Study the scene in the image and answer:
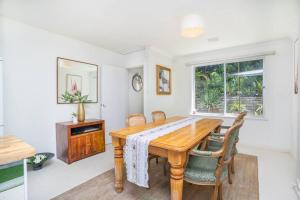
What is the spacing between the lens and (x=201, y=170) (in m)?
1.54

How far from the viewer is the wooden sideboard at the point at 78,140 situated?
2709 millimetres

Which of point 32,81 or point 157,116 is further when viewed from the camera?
point 157,116

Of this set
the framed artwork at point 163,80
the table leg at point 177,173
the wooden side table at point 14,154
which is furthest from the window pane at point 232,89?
the wooden side table at point 14,154

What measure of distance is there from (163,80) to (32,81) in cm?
283

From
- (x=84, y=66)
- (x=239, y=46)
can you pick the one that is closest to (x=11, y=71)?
(x=84, y=66)

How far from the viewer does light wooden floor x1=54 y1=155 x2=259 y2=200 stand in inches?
70.5

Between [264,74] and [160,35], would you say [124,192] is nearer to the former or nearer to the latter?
[160,35]

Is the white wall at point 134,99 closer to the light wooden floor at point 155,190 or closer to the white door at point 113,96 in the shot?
the white door at point 113,96

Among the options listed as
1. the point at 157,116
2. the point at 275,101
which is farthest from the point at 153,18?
the point at 275,101

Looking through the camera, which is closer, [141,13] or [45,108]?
[141,13]

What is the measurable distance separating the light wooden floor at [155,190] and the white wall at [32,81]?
137 cm

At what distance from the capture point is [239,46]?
3.68 m

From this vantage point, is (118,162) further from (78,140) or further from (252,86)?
(252,86)

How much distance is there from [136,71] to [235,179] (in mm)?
3862
